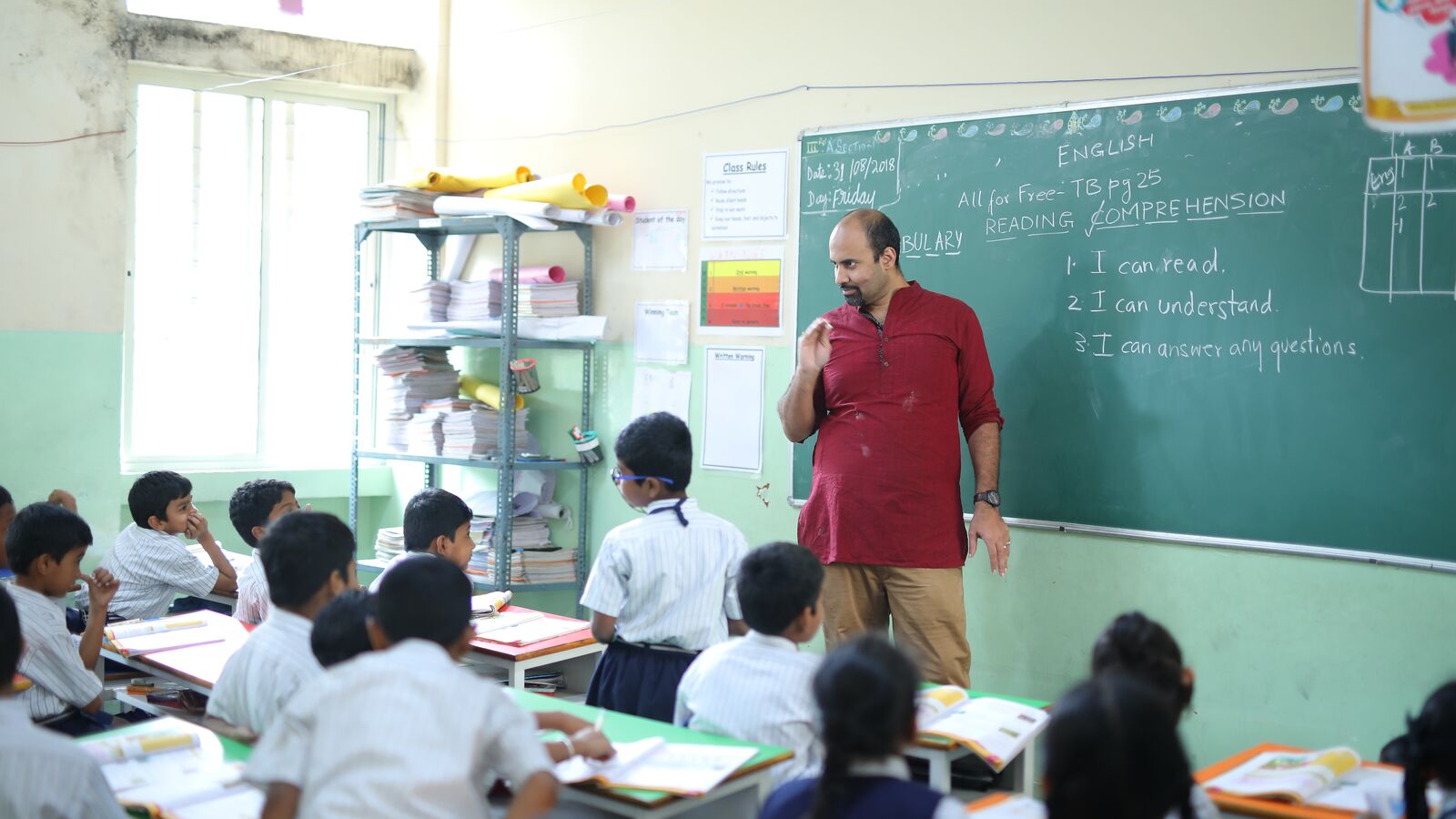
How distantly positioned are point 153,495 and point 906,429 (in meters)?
2.33

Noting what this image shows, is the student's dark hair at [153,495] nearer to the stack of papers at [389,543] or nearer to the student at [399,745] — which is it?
the stack of papers at [389,543]

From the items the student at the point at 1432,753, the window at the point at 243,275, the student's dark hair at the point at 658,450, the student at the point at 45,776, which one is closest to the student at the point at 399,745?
the student at the point at 45,776

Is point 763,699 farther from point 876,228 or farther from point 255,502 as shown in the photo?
point 255,502

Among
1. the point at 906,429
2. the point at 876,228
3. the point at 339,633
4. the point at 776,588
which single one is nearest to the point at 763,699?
the point at 776,588

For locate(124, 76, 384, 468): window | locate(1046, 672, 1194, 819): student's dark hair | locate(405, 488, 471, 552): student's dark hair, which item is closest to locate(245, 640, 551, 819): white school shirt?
locate(1046, 672, 1194, 819): student's dark hair

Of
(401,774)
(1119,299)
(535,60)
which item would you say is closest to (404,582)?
(401,774)

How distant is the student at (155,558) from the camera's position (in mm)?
3939

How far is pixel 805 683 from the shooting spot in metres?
2.33

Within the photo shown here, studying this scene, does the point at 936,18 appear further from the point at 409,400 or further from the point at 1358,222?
the point at 409,400

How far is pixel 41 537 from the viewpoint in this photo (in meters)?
2.97

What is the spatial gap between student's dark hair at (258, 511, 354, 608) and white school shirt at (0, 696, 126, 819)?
0.59 meters

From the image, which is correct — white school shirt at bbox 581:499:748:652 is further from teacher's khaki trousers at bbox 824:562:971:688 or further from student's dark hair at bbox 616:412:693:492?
teacher's khaki trousers at bbox 824:562:971:688

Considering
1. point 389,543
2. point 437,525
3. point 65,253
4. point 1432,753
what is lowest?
point 389,543

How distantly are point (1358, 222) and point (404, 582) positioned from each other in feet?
8.33
